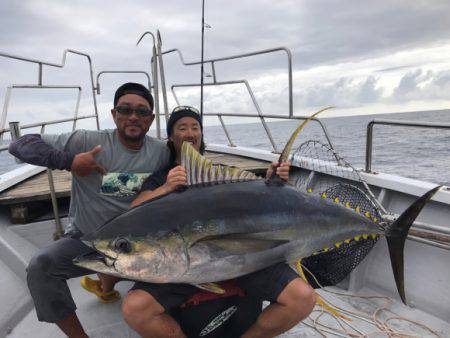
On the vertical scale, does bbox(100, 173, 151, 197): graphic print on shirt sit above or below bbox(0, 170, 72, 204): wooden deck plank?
above

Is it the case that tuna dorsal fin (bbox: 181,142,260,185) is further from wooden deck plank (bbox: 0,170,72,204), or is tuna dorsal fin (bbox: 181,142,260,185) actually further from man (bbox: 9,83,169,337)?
wooden deck plank (bbox: 0,170,72,204)

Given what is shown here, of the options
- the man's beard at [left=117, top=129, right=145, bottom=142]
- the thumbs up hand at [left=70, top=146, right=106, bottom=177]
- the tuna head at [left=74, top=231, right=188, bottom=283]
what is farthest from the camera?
the man's beard at [left=117, top=129, right=145, bottom=142]

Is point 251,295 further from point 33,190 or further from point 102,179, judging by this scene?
point 33,190

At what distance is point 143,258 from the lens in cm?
158

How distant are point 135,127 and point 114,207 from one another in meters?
0.59

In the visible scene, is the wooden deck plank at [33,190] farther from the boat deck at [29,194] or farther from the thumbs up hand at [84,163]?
the thumbs up hand at [84,163]

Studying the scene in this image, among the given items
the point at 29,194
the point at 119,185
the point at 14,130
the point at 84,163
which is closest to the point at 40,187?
the point at 29,194

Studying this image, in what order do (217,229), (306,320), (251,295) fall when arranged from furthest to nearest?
(306,320)
(251,295)
(217,229)

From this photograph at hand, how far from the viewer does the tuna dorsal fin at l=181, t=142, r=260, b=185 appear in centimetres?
190

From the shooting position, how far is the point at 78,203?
2551 mm

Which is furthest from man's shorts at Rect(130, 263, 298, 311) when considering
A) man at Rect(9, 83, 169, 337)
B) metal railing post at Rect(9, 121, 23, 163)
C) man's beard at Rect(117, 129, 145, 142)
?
metal railing post at Rect(9, 121, 23, 163)

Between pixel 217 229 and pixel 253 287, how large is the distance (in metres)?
0.49

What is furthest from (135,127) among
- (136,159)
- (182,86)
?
(182,86)

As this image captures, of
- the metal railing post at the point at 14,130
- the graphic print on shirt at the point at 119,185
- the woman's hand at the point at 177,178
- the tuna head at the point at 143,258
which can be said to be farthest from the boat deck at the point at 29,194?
the tuna head at the point at 143,258
